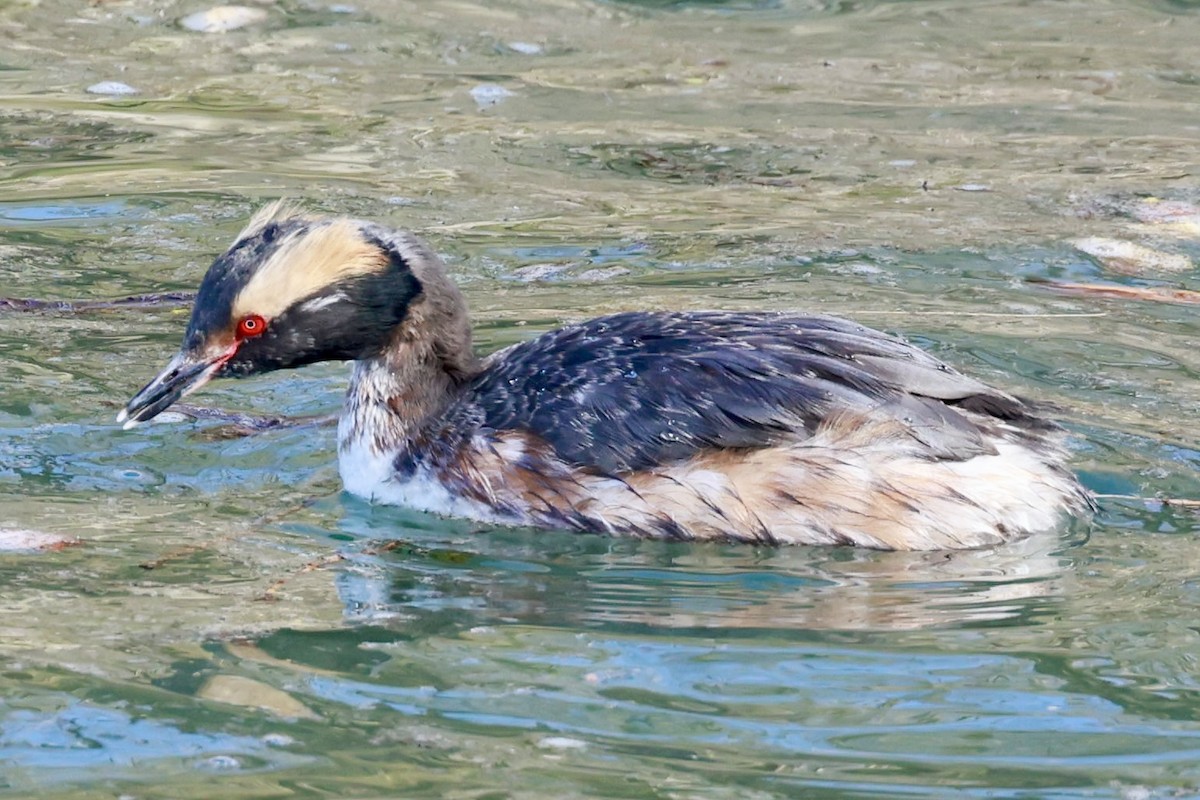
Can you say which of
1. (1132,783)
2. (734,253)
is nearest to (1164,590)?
(1132,783)

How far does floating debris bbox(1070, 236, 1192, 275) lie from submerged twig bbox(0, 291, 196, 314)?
4044 millimetres

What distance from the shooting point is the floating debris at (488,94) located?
454 inches

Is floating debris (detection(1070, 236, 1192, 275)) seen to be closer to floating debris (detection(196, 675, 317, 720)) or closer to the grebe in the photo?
the grebe

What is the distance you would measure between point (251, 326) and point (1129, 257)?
4.33 m

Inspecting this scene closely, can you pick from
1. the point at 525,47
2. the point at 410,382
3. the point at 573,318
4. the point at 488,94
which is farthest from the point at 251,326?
the point at 525,47

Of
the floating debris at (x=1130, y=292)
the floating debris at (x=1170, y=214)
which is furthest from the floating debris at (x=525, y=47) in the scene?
the floating debris at (x=1130, y=292)

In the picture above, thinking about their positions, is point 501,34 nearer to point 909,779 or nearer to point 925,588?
point 925,588

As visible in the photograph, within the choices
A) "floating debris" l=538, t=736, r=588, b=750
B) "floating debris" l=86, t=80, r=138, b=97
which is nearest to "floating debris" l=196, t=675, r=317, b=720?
"floating debris" l=538, t=736, r=588, b=750

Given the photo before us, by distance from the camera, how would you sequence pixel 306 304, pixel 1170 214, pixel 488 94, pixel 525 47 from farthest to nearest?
pixel 525 47
pixel 488 94
pixel 1170 214
pixel 306 304

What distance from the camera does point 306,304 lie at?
6.28m

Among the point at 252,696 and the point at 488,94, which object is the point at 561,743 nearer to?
the point at 252,696

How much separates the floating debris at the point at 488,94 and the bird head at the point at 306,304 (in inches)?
201

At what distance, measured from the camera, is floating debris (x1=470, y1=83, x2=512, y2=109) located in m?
11.5

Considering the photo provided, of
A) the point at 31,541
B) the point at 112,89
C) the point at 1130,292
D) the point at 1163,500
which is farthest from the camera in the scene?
the point at 112,89
